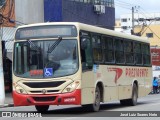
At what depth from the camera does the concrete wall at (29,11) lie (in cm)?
3736

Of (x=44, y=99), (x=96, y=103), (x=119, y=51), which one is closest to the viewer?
(x=44, y=99)

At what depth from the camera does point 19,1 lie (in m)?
37.5

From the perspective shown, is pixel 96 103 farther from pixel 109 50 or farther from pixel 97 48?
pixel 109 50

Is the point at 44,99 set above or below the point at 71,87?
below

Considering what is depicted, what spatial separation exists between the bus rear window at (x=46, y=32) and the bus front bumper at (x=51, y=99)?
2.04 metres

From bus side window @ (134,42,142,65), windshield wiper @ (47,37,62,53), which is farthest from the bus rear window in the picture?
bus side window @ (134,42,142,65)

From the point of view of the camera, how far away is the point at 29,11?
3856 cm

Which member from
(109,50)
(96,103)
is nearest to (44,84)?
(96,103)

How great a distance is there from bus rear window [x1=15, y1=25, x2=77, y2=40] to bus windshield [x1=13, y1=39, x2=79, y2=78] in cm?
22

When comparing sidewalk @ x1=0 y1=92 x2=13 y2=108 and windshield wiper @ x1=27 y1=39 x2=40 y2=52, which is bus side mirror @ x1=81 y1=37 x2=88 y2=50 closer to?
windshield wiper @ x1=27 y1=39 x2=40 y2=52

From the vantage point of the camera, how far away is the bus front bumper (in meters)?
17.7

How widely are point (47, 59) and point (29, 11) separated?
21004mm

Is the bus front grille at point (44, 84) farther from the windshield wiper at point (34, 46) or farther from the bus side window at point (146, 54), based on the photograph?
the bus side window at point (146, 54)

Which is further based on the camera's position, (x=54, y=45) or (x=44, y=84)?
(x=54, y=45)
